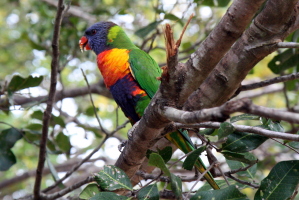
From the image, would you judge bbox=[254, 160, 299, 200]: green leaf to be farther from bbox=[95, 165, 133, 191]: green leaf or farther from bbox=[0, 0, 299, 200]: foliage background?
bbox=[0, 0, 299, 200]: foliage background

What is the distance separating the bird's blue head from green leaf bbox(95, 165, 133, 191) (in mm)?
1951

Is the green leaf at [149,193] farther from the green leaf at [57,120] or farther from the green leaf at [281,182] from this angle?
the green leaf at [57,120]

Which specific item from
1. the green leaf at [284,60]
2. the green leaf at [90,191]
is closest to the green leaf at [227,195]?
the green leaf at [90,191]

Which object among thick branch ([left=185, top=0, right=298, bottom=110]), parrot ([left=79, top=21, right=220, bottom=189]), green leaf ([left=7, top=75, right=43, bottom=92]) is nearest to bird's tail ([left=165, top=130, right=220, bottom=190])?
parrot ([left=79, top=21, right=220, bottom=189])

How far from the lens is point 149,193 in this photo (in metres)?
1.43

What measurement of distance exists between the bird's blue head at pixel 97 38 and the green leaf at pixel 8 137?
1151 millimetres

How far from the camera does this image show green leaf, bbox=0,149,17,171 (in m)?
2.59

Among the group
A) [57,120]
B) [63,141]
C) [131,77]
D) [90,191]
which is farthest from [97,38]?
[90,191]

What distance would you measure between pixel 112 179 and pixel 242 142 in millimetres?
629

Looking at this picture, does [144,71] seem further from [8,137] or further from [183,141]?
[8,137]

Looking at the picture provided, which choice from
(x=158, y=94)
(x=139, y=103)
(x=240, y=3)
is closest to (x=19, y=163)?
(x=139, y=103)

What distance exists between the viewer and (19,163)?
17.9 ft

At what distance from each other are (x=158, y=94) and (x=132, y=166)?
809mm

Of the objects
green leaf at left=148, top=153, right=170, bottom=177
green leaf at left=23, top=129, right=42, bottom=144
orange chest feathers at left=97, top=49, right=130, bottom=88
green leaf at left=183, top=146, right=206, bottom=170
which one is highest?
orange chest feathers at left=97, top=49, right=130, bottom=88
